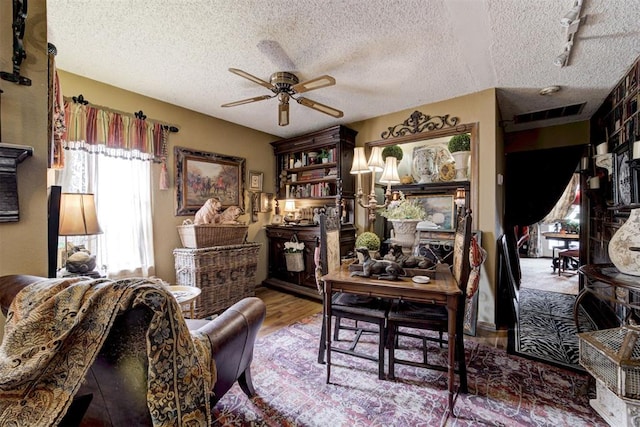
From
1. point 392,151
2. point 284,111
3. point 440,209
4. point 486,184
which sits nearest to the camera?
point 284,111

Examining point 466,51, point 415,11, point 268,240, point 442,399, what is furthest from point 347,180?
point 442,399

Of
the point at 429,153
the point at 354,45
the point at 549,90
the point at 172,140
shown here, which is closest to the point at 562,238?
the point at 429,153

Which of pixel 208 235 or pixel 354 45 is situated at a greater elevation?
pixel 354 45

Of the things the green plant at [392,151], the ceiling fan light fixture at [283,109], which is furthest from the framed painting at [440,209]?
the ceiling fan light fixture at [283,109]

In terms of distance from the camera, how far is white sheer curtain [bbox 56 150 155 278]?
109 inches

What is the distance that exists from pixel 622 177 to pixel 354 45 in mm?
2749

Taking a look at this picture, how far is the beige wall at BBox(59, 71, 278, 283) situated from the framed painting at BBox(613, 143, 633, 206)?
4.32m

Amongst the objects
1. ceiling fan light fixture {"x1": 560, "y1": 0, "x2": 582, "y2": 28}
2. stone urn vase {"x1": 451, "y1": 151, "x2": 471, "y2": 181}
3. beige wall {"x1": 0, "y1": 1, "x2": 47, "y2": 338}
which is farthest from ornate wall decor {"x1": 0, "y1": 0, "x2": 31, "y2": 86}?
stone urn vase {"x1": 451, "y1": 151, "x2": 471, "y2": 181}

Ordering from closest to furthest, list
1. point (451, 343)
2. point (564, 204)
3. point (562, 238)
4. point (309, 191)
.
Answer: point (451, 343), point (309, 191), point (562, 238), point (564, 204)

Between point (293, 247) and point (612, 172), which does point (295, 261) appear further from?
point (612, 172)

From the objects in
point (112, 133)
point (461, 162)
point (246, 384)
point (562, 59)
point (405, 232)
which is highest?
point (562, 59)

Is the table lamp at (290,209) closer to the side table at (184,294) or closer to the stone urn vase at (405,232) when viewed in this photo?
Answer: the side table at (184,294)

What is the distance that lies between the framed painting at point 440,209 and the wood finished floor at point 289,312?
1.62 m

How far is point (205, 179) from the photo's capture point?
3.79m
